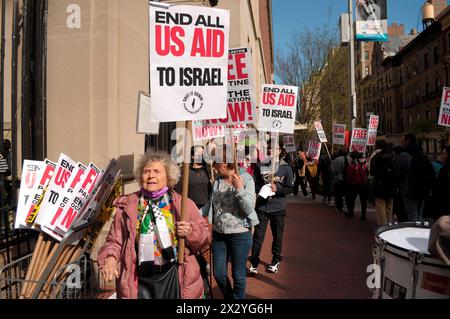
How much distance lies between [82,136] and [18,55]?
1.37 meters

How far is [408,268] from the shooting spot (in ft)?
8.37

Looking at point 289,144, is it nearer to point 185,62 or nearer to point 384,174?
point 384,174

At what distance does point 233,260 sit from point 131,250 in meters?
1.60

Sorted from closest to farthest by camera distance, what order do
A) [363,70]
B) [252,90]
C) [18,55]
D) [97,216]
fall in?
[97,216] → [18,55] → [252,90] → [363,70]

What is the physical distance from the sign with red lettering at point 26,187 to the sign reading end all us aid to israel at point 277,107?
170 inches

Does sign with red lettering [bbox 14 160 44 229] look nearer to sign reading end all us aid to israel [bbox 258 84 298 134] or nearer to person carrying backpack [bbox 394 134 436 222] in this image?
sign reading end all us aid to israel [bbox 258 84 298 134]

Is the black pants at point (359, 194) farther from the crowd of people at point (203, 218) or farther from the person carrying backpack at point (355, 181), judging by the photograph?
the crowd of people at point (203, 218)

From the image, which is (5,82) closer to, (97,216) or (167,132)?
(97,216)

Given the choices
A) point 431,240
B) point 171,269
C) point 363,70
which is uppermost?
point 363,70

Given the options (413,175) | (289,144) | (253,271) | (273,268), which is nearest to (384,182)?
(413,175)

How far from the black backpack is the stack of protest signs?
6.00 m

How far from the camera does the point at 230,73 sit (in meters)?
5.81

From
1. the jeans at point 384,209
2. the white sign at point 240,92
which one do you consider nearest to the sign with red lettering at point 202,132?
the white sign at point 240,92
